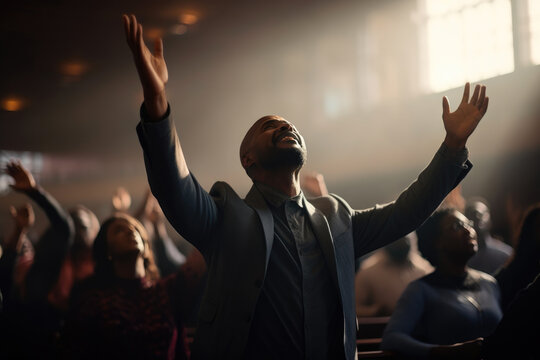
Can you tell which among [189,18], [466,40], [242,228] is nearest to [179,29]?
[189,18]

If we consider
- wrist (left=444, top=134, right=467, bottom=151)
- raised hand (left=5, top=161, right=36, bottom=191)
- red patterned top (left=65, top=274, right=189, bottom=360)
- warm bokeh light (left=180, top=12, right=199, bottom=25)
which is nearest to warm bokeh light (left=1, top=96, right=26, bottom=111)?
warm bokeh light (left=180, top=12, right=199, bottom=25)

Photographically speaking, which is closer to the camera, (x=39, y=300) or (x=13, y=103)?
(x=39, y=300)

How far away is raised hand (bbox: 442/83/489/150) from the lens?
6.44ft

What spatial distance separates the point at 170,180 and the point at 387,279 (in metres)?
2.36

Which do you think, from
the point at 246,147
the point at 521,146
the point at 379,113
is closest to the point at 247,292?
the point at 246,147

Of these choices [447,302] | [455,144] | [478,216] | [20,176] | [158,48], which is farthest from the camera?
[478,216]

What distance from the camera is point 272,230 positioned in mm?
1866

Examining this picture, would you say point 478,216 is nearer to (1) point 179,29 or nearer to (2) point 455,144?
(2) point 455,144

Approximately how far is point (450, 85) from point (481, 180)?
1298 mm

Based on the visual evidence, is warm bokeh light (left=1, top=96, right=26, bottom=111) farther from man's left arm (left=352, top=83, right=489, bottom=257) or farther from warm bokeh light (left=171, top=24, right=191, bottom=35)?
man's left arm (left=352, top=83, right=489, bottom=257)

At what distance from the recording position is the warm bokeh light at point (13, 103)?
9.27 meters

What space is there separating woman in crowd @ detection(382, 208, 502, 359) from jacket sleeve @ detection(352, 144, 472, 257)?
56cm

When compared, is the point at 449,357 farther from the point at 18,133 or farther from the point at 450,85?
the point at 18,133

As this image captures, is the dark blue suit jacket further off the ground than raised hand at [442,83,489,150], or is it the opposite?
raised hand at [442,83,489,150]
